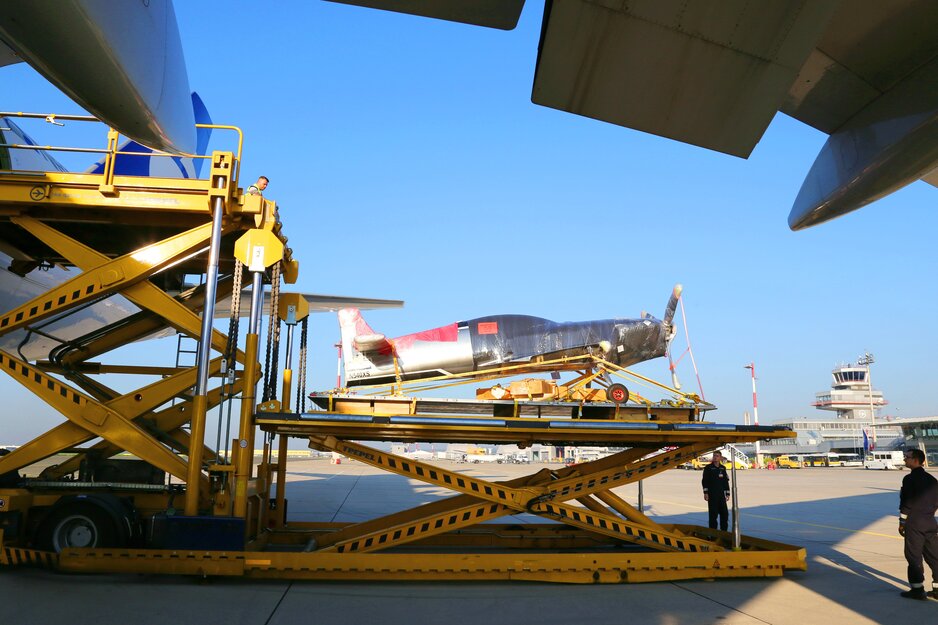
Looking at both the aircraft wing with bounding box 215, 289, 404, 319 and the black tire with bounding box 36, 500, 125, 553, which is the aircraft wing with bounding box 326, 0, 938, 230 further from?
the aircraft wing with bounding box 215, 289, 404, 319

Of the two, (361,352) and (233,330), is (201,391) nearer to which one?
(233,330)

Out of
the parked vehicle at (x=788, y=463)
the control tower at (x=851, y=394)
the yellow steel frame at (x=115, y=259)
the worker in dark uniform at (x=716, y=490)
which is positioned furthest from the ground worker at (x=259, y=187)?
the control tower at (x=851, y=394)

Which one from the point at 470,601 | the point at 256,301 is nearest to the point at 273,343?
the point at 256,301

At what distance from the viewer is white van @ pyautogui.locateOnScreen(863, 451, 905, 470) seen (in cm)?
5038

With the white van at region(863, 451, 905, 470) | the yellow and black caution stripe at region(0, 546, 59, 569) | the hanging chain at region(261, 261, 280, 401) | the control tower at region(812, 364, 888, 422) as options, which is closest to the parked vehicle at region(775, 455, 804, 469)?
the white van at region(863, 451, 905, 470)

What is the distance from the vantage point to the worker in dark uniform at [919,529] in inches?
263

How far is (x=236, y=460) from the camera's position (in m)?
7.62

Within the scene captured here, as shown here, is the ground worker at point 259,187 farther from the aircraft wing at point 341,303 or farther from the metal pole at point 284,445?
the aircraft wing at point 341,303

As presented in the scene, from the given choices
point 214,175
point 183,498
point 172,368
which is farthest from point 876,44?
point 172,368

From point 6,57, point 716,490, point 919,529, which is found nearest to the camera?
point 6,57

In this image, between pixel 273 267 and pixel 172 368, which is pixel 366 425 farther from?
pixel 172 368

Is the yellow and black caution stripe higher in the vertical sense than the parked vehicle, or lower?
higher

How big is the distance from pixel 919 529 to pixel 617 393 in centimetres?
341

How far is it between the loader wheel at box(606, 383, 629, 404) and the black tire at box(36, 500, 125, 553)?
593 centimetres
